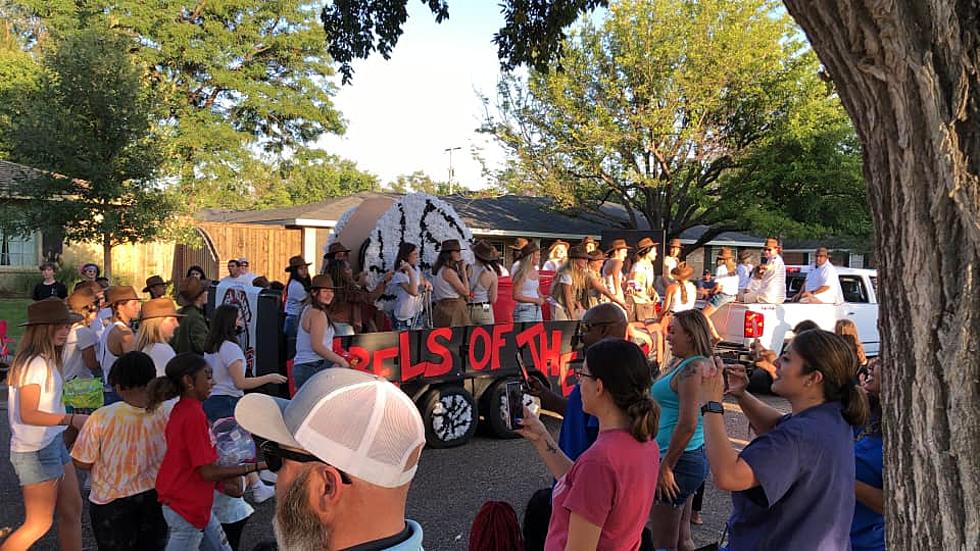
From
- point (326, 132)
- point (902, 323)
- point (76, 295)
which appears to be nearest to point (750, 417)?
point (902, 323)

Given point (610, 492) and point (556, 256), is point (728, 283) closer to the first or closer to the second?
point (556, 256)

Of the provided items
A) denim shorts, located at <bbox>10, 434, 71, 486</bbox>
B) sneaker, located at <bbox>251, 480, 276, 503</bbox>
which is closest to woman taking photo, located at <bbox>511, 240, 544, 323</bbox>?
sneaker, located at <bbox>251, 480, 276, 503</bbox>

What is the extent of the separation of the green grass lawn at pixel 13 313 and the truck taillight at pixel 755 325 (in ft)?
44.0

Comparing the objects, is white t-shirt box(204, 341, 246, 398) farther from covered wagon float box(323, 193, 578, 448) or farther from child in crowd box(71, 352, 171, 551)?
child in crowd box(71, 352, 171, 551)

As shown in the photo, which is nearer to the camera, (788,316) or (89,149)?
(788,316)

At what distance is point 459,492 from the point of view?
600 centimetres

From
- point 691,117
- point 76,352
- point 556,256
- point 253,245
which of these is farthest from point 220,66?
point 76,352

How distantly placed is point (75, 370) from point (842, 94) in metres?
6.06

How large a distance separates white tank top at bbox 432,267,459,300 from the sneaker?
9.96ft

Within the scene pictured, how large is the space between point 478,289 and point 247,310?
255 centimetres

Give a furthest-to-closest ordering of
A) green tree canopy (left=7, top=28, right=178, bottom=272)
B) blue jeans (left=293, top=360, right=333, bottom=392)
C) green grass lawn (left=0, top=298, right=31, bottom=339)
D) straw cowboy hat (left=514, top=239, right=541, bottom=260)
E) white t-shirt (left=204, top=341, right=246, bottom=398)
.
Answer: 1. green tree canopy (left=7, top=28, right=178, bottom=272)
2. green grass lawn (left=0, top=298, right=31, bottom=339)
3. straw cowboy hat (left=514, top=239, right=541, bottom=260)
4. blue jeans (left=293, top=360, right=333, bottom=392)
5. white t-shirt (left=204, top=341, right=246, bottom=398)

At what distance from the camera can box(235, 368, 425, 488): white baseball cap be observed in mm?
1614

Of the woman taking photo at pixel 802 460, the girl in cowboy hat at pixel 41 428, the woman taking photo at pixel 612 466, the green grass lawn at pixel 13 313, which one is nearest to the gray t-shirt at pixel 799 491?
the woman taking photo at pixel 802 460

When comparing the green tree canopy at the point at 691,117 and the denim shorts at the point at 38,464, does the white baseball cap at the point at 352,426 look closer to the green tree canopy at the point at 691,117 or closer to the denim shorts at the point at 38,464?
the denim shorts at the point at 38,464
